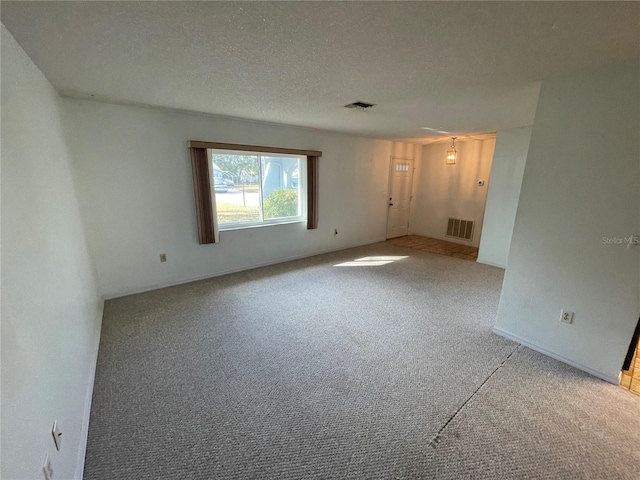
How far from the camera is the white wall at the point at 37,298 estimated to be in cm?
96

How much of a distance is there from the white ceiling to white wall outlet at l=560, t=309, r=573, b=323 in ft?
5.99

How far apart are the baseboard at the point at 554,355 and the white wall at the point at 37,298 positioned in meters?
3.26

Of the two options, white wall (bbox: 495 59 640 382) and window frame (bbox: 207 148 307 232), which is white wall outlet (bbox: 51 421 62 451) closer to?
window frame (bbox: 207 148 307 232)

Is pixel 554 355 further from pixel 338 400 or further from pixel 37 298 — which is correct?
pixel 37 298

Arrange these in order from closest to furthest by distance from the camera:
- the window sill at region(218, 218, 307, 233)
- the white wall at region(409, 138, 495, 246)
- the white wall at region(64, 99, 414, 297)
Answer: the white wall at region(64, 99, 414, 297) < the window sill at region(218, 218, 307, 233) < the white wall at region(409, 138, 495, 246)

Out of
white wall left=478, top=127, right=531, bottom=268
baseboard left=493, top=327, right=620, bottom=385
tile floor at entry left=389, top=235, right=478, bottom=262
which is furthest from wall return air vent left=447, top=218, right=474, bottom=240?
baseboard left=493, top=327, right=620, bottom=385

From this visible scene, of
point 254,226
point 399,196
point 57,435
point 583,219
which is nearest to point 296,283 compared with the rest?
point 254,226

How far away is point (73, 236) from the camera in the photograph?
2.28 metres

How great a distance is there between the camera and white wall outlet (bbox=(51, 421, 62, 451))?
118 centimetres

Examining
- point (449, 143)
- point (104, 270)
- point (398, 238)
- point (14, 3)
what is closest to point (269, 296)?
point (104, 270)

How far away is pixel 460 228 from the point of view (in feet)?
19.9

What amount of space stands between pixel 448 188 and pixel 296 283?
4410 mm

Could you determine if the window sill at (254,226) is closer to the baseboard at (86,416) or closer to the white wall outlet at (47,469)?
the baseboard at (86,416)

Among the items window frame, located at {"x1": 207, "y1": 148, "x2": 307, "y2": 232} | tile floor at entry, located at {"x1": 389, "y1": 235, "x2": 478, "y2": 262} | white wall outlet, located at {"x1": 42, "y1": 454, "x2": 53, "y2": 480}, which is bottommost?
tile floor at entry, located at {"x1": 389, "y1": 235, "x2": 478, "y2": 262}
